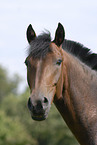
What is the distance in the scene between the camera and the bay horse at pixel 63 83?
20.4ft

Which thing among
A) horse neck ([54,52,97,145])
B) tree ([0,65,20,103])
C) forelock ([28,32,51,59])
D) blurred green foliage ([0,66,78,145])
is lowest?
tree ([0,65,20,103])

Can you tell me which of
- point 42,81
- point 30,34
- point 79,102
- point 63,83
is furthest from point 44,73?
point 30,34

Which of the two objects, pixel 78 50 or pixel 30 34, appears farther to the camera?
pixel 78 50

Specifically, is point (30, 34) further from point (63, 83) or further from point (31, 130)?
point (31, 130)

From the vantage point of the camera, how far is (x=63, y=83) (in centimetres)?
663

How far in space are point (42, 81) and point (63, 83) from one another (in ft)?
2.03

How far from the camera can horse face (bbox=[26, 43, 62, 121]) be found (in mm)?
5855

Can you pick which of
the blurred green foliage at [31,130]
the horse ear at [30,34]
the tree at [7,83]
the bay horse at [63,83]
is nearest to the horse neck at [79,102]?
the bay horse at [63,83]

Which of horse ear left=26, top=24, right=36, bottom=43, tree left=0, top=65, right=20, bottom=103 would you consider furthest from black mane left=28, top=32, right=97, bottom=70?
tree left=0, top=65, right=20, bottom=103

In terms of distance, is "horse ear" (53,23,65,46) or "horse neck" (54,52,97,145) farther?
"horse ear" (53,23,65,46)

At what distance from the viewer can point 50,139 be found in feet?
288

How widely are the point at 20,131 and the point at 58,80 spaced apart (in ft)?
272

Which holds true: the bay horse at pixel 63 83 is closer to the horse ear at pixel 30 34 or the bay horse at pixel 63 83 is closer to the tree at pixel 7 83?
the horse ear at pixel 30 34

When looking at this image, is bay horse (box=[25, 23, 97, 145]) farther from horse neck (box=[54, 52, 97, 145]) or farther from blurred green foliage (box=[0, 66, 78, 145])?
blurred green foliage (box=[0, 66, 78, 145])
